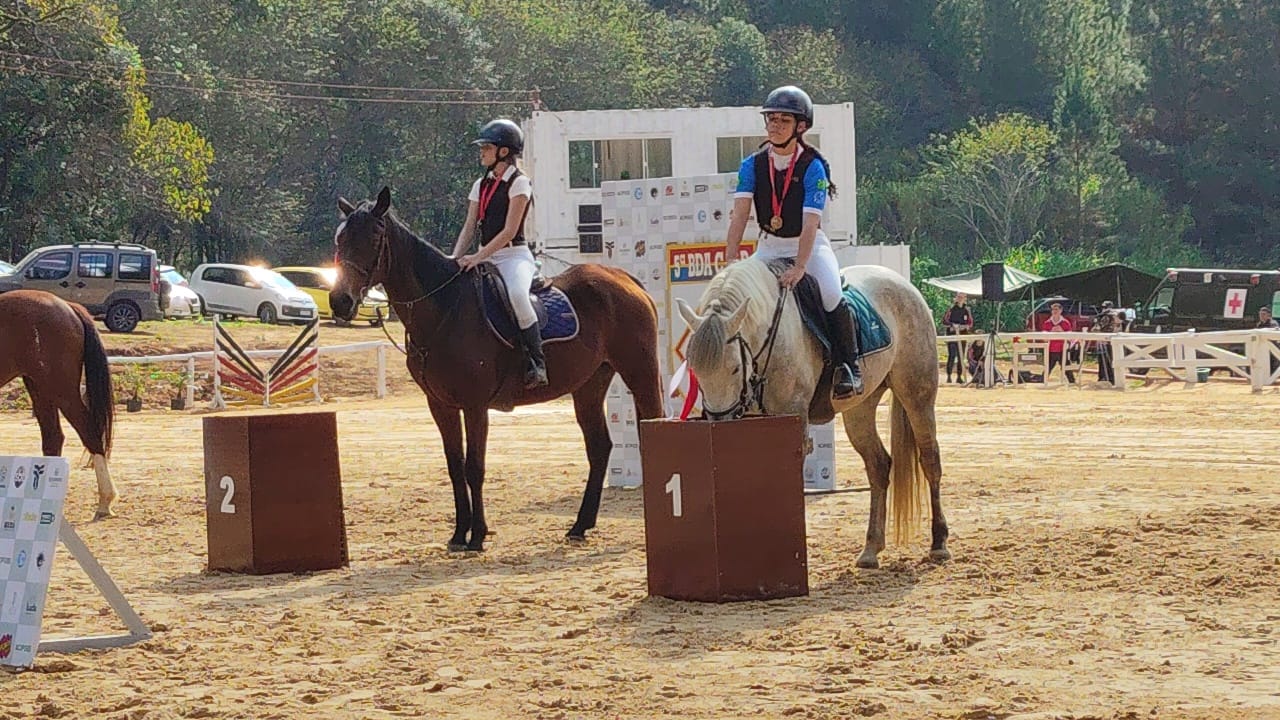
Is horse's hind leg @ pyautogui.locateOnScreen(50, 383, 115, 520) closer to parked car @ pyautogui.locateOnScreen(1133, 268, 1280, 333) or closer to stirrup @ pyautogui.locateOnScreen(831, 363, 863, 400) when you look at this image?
stirrup @ pyautogui.locateOnScreen(831, 363, 863, 400)

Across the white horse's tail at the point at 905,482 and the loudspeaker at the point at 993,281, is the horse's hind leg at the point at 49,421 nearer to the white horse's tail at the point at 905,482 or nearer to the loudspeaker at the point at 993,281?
the white horse's tail at the point at 905,482

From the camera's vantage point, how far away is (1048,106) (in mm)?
89188

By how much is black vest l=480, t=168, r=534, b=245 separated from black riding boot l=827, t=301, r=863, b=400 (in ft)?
9.19

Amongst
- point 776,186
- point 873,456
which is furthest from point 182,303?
point 776,186

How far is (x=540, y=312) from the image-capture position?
12406 millimetres

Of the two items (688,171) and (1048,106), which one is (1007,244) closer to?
(1048,106)

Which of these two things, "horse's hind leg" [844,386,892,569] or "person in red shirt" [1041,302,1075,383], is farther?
"person in red shirt" [1041,302,1075,383]

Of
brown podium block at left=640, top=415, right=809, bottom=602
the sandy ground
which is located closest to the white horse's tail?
the sandy ground

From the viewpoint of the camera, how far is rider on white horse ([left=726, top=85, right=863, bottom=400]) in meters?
9.99

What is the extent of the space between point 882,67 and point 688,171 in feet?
234

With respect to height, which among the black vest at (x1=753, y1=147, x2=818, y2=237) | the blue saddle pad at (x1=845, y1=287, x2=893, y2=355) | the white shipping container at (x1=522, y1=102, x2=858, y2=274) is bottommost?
the blue saddle pad at (x1=845, y1=287, x2=893, y2=355)

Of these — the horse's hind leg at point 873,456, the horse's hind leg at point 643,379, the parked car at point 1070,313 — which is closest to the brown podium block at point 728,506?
the horse's hind leg at point 873,456

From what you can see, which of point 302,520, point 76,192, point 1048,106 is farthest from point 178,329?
point 1048,106

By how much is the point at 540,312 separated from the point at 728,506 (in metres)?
3.69
